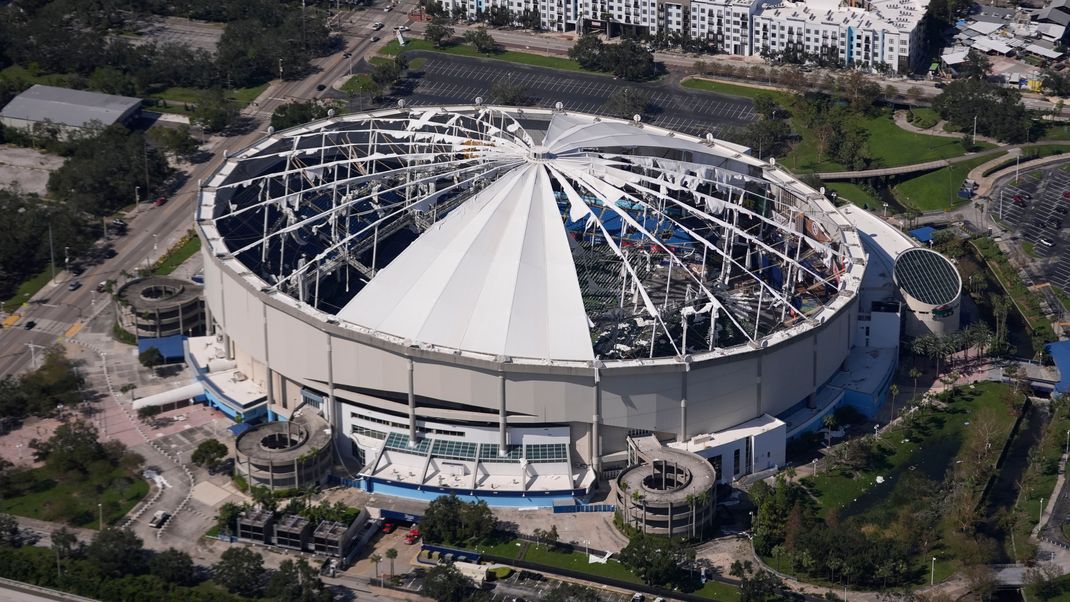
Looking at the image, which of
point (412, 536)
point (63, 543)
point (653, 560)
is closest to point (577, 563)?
point (653, 560)

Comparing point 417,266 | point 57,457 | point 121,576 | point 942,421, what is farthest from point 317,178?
point 942,421

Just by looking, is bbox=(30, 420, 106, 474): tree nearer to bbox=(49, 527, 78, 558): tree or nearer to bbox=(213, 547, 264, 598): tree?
bbox=(49, 527, 78, 558): tree

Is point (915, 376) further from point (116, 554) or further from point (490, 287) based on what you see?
point (116, 554)

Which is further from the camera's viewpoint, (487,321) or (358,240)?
(358,240)

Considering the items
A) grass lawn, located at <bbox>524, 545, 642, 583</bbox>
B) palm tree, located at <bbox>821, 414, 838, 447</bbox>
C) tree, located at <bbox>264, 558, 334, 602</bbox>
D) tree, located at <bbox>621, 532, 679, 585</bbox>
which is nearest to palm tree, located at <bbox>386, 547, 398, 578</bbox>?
tree, located at <bbox>264, 558, 334, 602</bbox>

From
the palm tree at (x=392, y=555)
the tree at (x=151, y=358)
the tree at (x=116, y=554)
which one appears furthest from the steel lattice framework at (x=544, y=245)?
the tree at (x=116, y=554)

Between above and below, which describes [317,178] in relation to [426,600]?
above

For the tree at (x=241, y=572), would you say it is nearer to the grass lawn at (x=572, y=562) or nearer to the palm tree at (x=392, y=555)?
the palm tree at (x=392, y=555)

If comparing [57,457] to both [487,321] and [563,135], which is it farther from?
[563,135]
